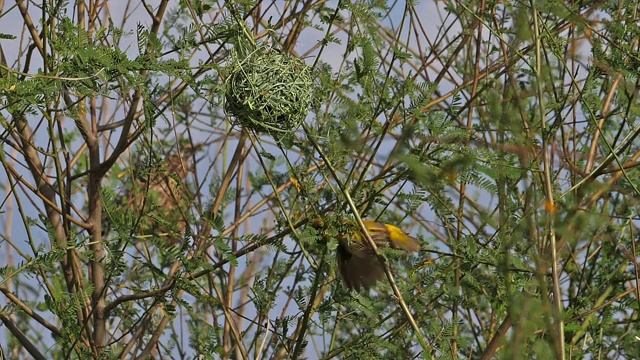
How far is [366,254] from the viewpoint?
2543mm

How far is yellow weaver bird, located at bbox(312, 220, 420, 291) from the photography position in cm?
252

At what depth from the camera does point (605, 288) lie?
13.0ft

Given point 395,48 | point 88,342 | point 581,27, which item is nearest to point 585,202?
point 395,48

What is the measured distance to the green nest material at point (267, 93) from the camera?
7.54 feet

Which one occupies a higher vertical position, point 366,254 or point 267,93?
point 267,93

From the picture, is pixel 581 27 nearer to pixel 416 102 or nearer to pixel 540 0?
pixel 540 0

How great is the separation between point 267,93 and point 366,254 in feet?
1.75

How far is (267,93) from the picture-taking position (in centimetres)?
229

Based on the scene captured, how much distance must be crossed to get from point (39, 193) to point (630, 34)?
6.38 feet

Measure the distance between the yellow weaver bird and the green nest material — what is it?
365mm

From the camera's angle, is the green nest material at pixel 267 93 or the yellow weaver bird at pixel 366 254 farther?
the yellow weaver bird at pixel 366 254

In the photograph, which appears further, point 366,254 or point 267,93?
point 366,254

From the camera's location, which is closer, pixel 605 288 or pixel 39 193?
pixel 39 193

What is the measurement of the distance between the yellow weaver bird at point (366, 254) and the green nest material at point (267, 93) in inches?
14.4
